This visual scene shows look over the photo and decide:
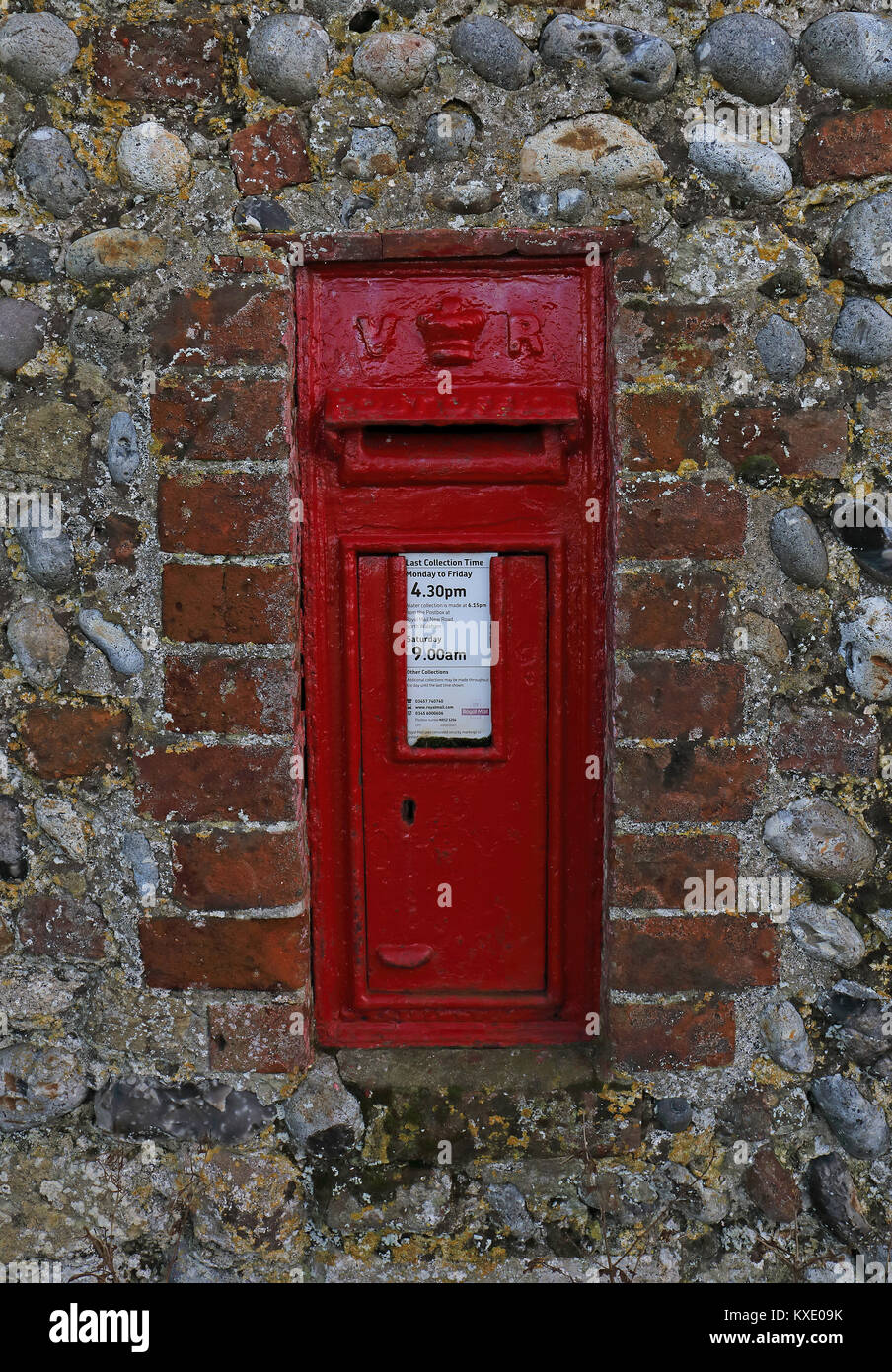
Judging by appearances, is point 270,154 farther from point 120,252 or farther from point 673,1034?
point 673,1034

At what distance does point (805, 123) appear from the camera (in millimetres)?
1820

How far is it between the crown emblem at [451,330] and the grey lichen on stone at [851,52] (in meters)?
0.79

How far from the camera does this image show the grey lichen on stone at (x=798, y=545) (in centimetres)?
188

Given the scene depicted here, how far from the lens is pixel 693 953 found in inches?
78.2

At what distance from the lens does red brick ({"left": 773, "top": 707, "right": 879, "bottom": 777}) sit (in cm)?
193

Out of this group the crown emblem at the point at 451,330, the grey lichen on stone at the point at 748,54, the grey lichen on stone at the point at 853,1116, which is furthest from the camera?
the grey lichen on stone at the point at 853,1116

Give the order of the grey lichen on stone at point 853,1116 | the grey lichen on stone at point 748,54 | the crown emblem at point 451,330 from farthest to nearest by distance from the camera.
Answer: the grey lichen on stone at point 853,1116 < the crown emblem at point 451,330 < the grey lichen on stone at point 748,54

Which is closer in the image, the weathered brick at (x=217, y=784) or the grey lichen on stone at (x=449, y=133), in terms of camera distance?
the grey lichen on stone at (x=449, y=133)

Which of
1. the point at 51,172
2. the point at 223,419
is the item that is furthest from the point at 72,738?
the point at 51,172

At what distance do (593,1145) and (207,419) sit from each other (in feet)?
5.69

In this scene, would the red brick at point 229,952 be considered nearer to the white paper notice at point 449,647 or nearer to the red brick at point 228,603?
the white paper notice at point 449,647

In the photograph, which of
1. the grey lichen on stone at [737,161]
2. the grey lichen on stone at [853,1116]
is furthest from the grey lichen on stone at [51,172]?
the grey lichen on stone at [853,1116]

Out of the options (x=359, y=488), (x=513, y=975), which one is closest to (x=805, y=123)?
(x=359, y=488)

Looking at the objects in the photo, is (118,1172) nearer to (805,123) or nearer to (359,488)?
(359,488)
